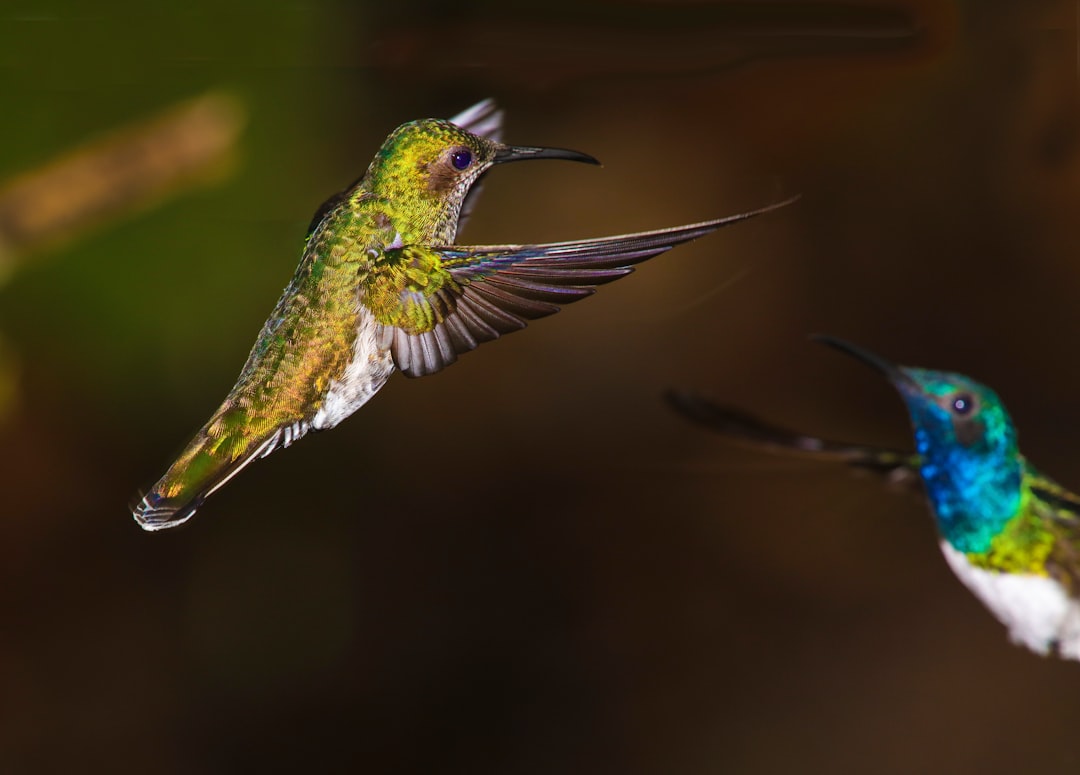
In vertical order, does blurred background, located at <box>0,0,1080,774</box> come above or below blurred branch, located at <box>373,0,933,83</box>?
below

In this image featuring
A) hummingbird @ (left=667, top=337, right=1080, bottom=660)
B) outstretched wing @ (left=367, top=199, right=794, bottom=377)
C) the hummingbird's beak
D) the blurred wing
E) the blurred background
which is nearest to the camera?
outstretched wing @ (left=367, top=199, right=794, bottom=377)

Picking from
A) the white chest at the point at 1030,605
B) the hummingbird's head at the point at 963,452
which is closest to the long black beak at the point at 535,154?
the hummingbird's head at the point at 963,452

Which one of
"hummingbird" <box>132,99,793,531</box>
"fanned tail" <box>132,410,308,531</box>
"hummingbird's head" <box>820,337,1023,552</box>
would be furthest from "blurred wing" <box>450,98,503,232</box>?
"hummingbird's head" <box>820,337,1023,552</box>

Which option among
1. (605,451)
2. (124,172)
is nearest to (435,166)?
(124,172)

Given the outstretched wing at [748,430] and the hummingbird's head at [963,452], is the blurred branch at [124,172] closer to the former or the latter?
the outstretched wing at [748,430]

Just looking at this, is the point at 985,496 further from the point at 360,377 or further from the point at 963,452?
the point at 360,377

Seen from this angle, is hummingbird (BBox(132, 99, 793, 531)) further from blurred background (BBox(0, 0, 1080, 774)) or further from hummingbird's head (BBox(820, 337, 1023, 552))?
blurred background (BBox(0, 0, 1080, 774))

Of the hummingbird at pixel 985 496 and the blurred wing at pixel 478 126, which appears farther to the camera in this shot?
the hummingbird at pixel 985 496

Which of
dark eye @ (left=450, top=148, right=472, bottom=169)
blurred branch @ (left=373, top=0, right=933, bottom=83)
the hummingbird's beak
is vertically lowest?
the hummingbird's beak
